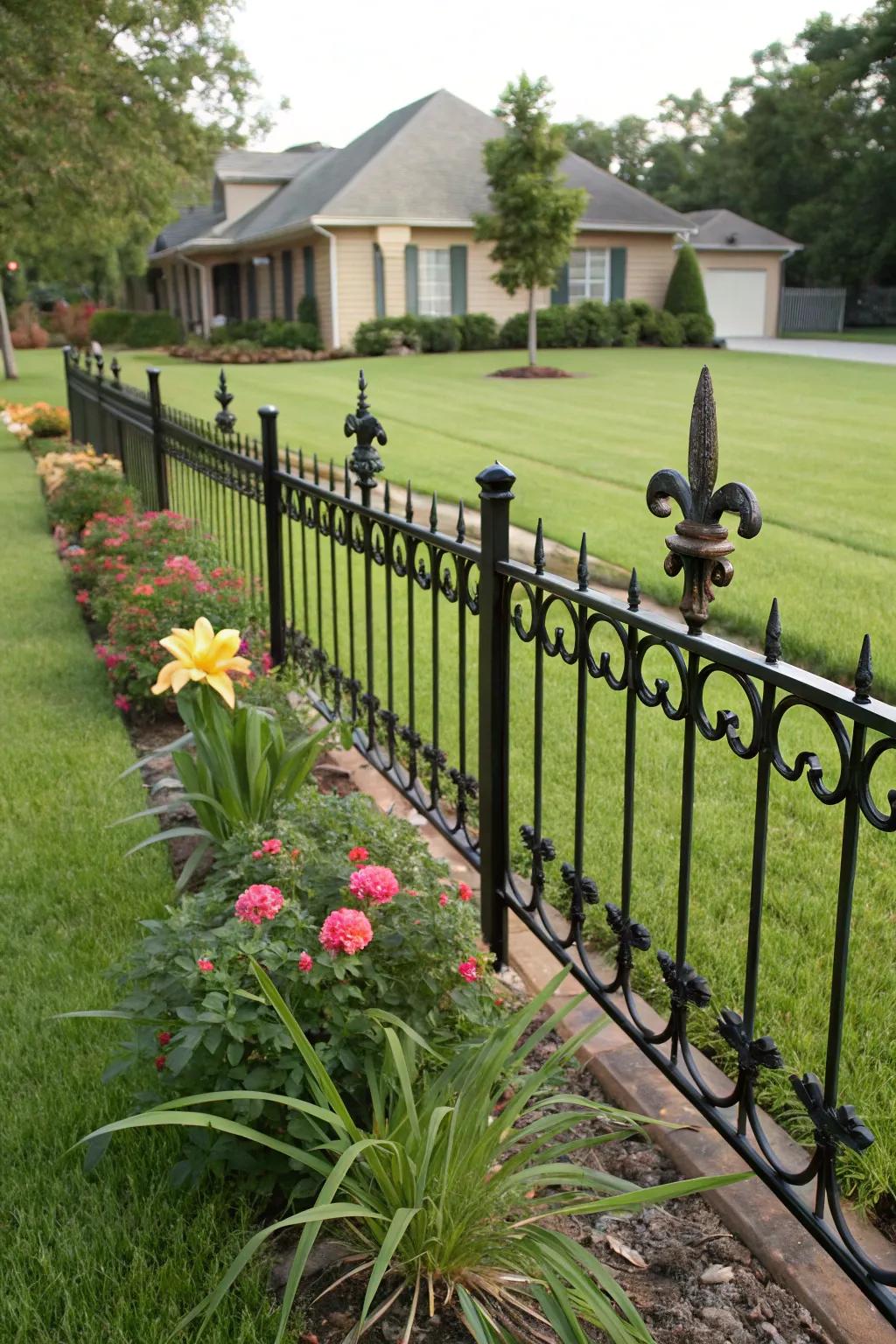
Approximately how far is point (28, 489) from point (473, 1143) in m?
11.9

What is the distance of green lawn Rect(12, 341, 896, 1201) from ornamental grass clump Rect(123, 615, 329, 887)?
33.2 inches

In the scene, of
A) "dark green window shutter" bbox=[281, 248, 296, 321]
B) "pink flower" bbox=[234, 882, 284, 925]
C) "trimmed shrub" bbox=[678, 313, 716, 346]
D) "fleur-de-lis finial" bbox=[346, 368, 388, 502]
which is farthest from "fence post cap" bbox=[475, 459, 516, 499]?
"dark green window shutter" bbox=[281, 248, 296, 321]

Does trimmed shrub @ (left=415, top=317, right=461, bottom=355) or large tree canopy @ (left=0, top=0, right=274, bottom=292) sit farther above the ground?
large tree canopy @ (left=0, top=0, right=274, bottom=292)

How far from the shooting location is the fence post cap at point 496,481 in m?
2.93

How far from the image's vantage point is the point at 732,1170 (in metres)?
2.31

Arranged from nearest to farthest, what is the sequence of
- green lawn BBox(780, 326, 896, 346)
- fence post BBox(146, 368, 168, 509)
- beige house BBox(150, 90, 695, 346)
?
fence post BBox(146, 368, 168, 509) < beige house BBox(150, 90, 695, 346) < green lawn BBox(780, 326, 896, 346)

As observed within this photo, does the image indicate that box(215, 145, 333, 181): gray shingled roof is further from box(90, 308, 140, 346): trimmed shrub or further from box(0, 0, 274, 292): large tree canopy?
box(0, 0, 274, 292): large tree canopy

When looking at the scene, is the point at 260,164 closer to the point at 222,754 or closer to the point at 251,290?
the point at 251,290

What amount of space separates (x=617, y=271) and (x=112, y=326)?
16.9 meters

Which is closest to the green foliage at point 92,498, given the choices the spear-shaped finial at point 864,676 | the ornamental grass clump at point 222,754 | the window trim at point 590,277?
the ornamental grass clump at point 222,754

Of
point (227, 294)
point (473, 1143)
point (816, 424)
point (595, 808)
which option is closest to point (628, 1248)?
point (473, 1143)

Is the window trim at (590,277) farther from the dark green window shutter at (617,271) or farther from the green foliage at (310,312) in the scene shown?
the green foliage at (310,312)

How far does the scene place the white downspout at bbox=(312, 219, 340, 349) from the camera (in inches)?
1120

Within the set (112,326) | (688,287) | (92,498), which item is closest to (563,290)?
(688,287)
